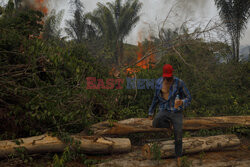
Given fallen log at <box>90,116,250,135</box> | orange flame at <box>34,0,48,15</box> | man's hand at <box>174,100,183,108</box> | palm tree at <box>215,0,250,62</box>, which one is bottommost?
fallen log at <box>90,116,250,135</box>

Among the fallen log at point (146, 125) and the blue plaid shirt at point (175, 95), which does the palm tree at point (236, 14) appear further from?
the blue plaid shirt at point (175, 95)

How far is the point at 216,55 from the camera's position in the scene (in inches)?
342

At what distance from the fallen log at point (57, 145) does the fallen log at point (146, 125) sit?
351 mm

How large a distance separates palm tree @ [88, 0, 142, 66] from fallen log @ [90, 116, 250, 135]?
1416 centimetres

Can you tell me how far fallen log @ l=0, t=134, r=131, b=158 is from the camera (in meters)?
4.17

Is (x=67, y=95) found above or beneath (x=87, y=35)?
beneath

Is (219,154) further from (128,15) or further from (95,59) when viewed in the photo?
(128,15)

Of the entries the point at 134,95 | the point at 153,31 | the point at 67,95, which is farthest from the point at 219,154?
the point at 153,31

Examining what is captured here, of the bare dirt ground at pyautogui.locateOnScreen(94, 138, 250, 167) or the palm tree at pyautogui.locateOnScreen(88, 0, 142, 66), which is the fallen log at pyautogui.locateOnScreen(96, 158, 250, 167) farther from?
the palm tree at pyautogui.locateOnScreen(88, 0, 142, 66)

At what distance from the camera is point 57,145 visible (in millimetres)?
4441

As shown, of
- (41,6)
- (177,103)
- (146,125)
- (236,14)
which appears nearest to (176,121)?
(177,103)

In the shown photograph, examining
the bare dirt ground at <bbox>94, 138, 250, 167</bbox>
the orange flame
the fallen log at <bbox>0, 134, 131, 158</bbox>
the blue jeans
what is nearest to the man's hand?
the blue jeans

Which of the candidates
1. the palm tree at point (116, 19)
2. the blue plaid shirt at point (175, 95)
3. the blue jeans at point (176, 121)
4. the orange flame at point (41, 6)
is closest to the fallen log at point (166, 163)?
the blue jeans at point (176, 121)

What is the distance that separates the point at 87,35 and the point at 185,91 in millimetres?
16932
